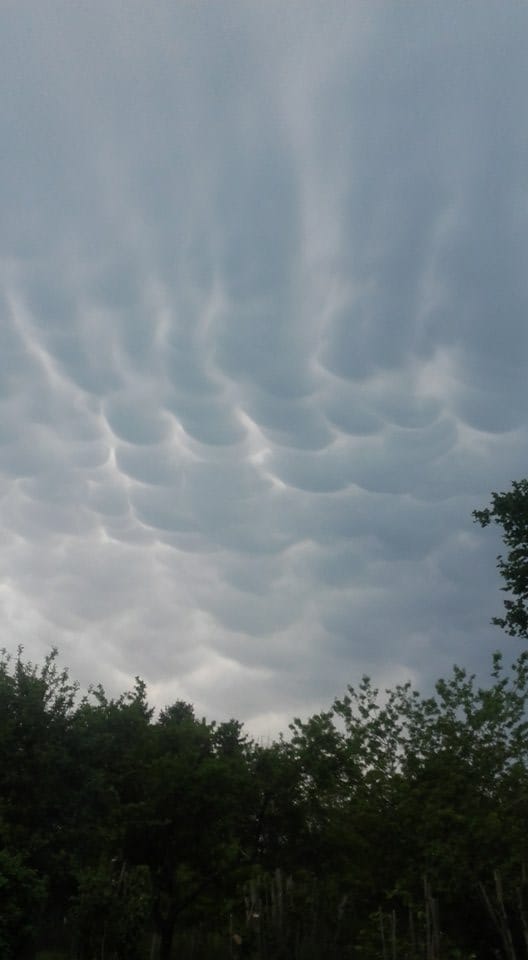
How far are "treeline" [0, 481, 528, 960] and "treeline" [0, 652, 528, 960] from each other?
0.07 meters

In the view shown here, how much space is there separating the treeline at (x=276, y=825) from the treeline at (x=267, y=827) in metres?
0.07

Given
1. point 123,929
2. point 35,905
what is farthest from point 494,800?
point 35,905

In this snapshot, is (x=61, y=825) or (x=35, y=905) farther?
(x=61, y=825)

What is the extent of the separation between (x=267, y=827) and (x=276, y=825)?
0.38 m

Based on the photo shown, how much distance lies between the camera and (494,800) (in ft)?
98.8

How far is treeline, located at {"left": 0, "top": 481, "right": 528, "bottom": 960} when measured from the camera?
25.6 meters

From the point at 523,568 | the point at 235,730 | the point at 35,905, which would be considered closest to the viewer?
the point at 35,905

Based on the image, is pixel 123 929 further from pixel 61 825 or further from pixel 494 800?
pixel 494 800

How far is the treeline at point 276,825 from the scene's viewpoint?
25.6 metres

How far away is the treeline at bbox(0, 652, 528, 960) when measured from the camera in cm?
2553

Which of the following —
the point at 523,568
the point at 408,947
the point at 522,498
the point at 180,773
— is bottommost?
the point at 408,947

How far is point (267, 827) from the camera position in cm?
3575

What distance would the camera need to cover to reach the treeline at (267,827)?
25531mm

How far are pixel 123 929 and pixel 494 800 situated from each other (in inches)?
540
